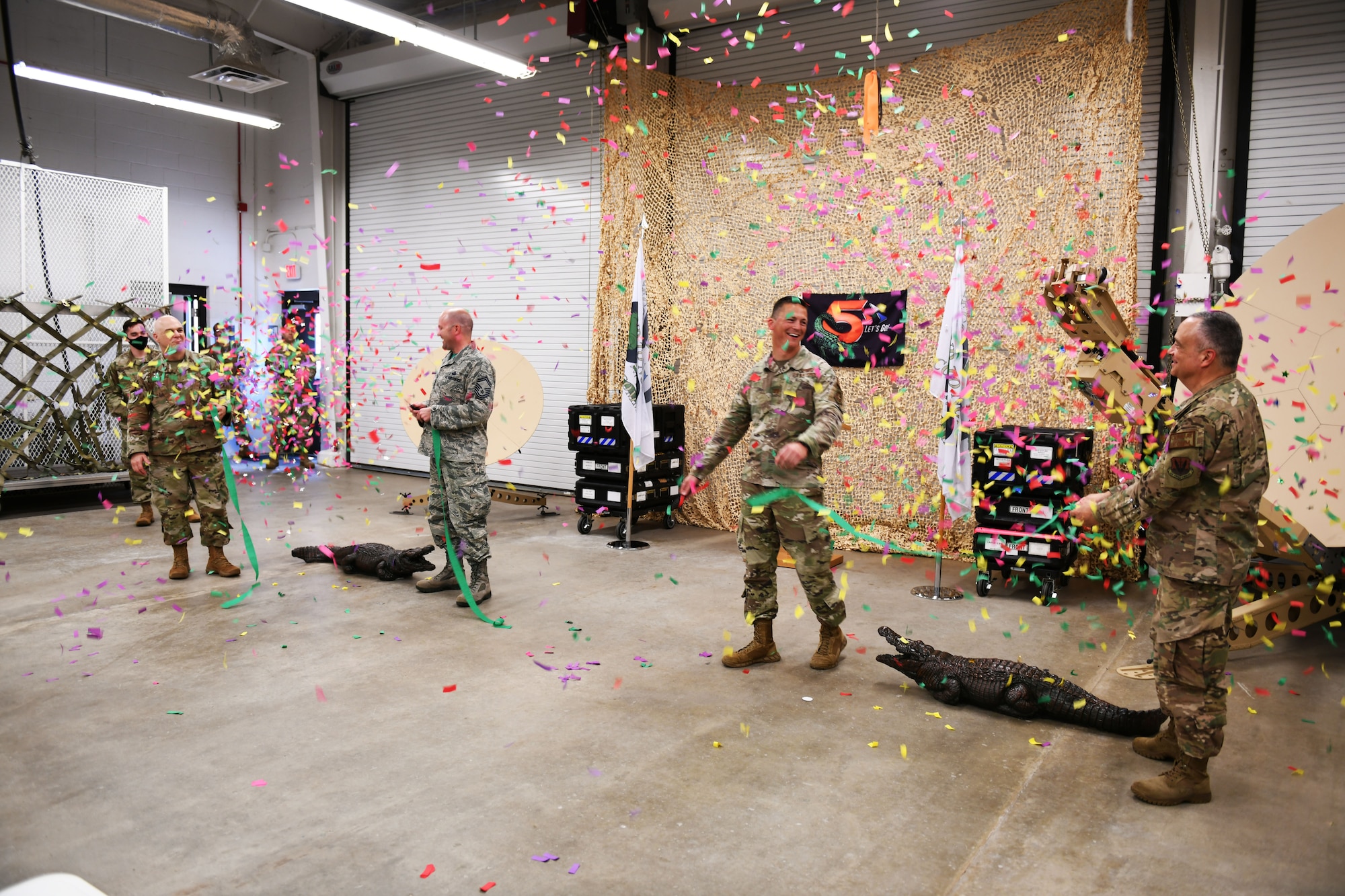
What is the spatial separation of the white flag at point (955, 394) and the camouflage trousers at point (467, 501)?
3403 millimetres

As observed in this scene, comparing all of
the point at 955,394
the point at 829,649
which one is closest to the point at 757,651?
the point at 829,649

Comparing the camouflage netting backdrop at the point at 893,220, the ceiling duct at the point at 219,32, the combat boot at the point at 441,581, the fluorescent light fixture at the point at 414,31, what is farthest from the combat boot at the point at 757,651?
the ceiling duct at the point at 219,32

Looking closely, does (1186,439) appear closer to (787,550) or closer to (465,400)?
(787,550)

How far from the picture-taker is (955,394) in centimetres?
645

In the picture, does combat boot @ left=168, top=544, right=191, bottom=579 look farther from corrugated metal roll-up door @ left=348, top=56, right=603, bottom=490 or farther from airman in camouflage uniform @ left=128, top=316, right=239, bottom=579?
corrugated metal roll-up door @ left=348, top=56, right=603, bottom=490

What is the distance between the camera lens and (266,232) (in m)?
13.7

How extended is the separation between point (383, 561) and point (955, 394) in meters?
4.53

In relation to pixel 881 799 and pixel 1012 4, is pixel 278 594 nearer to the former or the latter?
pixel 881 799

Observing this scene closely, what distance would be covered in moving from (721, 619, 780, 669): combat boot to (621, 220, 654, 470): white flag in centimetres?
338

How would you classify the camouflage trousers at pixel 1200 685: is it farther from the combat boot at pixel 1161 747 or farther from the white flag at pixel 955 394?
the white flag at pixel 955 394

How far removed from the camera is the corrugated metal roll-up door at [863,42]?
7.34m

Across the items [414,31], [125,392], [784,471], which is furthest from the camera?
A: [414,31]

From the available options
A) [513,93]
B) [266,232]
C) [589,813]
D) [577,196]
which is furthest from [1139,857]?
[266,232]

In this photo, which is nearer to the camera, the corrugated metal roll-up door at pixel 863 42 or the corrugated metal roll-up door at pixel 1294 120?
the corrugated metal roll-up door at pixel 1294 120
